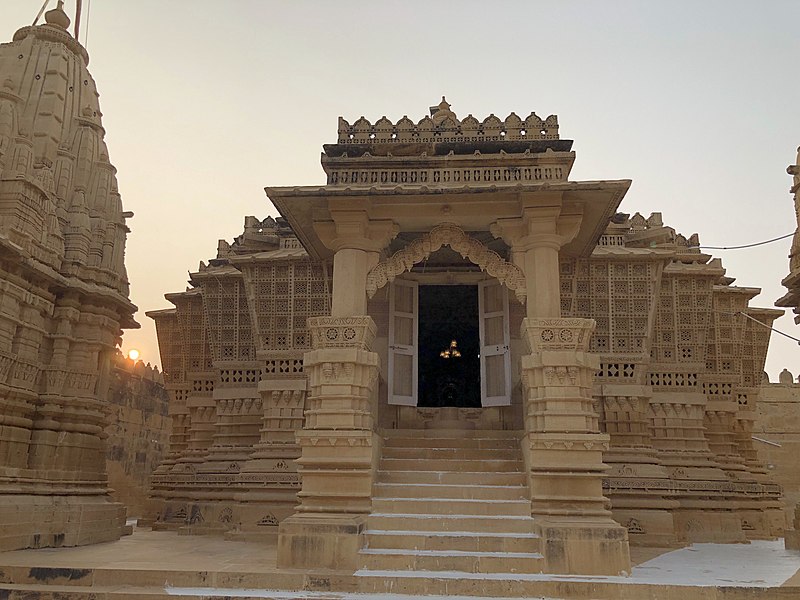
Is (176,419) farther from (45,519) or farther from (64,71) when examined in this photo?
(64,71)

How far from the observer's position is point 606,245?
45.7 feet

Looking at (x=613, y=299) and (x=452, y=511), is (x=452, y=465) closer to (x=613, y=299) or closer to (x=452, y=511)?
(x=452, y=511)

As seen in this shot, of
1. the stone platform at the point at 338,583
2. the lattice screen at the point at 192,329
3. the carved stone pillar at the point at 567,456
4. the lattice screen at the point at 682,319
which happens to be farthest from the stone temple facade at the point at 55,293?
the lattice screen at the point at 682,319

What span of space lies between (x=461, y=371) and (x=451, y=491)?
7.68m

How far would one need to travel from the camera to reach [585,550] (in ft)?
24.8

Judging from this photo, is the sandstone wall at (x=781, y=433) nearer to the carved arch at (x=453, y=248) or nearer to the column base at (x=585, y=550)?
the carved arch at (x=453, y=248)

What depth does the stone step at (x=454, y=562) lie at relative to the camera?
755 cm

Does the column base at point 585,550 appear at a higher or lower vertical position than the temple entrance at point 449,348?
lower

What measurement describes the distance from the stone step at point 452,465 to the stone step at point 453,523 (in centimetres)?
131

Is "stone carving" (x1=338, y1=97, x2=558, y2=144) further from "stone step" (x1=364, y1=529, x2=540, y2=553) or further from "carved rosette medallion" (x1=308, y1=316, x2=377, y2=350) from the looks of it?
"stone step" (x1=364, y1=529, x2=540, y2=553)

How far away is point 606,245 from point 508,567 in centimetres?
814

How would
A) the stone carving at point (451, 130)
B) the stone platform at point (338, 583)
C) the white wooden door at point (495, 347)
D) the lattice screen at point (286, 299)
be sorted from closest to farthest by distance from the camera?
the stone platform at point (338, 583) < the stone carving at point (451, 130) < the white wooden door at point (495, 347) < the lattice screen at point (286, 299)

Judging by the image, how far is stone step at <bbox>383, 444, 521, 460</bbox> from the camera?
10.1m

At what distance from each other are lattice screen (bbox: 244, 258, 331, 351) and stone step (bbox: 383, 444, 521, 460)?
3532 mm
